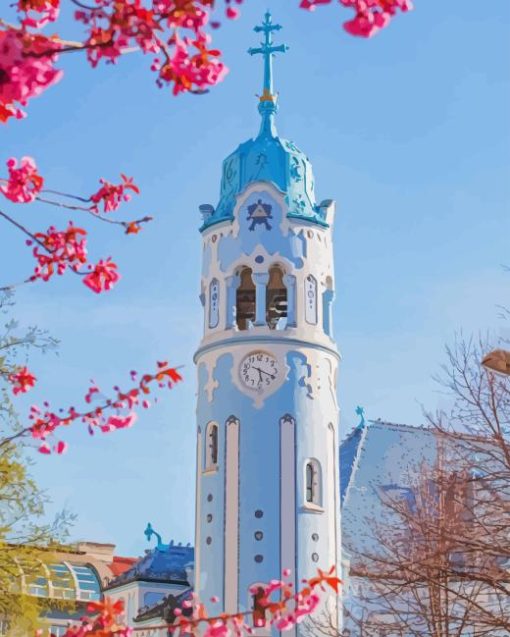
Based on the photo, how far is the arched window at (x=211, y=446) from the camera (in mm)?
34781

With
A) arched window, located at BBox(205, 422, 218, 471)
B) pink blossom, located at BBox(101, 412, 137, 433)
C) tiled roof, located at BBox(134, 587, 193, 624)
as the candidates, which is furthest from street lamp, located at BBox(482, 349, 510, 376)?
tiled roof, located at BBox(134, 587, 193, 624)

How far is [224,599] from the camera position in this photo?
33.2 metres

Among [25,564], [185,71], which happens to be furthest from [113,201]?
[25,564]

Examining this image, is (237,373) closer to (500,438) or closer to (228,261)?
(228,261)

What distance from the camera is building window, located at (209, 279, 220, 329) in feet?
118

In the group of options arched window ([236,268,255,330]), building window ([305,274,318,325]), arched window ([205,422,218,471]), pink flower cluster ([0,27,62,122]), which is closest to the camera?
pink flower cluster ([0,27,62,122])

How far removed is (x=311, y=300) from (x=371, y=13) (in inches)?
1187

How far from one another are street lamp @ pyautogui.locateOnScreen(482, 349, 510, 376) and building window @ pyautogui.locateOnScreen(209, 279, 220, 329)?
24.4m

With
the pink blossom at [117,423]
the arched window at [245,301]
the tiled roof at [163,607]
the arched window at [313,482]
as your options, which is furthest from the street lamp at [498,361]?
the tiled roof at [163,607]

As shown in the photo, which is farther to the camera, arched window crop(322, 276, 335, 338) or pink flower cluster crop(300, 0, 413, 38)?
arched window crop(322, 276, 335, 338)

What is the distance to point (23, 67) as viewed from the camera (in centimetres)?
539

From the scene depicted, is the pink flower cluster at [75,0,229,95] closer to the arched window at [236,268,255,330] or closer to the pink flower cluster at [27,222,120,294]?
the pink flower cluster at [27,222,120,294]

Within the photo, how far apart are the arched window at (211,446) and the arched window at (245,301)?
3070mm

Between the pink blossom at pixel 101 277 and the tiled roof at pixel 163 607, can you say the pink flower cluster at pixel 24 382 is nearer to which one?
the pink blossom at pixel 101 277
